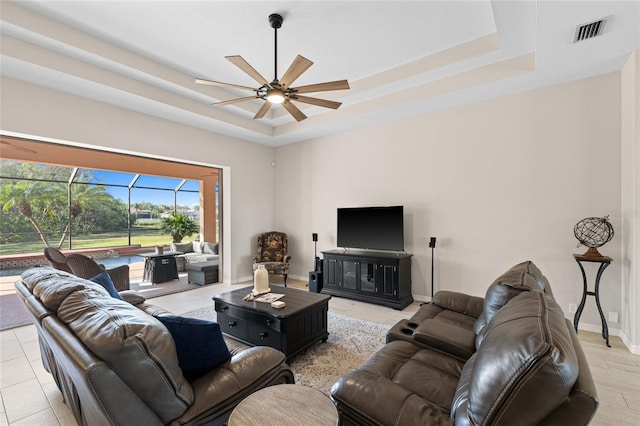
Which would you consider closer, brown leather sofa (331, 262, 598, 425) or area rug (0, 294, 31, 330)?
brown leather sofa (331, 262, 598, 425)

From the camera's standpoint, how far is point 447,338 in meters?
1.88

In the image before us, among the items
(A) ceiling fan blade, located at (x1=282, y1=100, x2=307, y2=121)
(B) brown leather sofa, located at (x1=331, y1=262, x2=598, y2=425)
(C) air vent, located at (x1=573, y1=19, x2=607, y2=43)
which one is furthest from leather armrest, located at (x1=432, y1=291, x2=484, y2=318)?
(C) air vent, located at (x1=573, y1=19, x2=607, y2=43)

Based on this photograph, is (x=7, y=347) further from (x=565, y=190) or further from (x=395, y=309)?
(x=565, y=190)

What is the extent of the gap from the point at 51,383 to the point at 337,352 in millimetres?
2528

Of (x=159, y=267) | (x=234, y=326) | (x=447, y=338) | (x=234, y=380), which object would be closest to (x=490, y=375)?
(x=447, y=338)

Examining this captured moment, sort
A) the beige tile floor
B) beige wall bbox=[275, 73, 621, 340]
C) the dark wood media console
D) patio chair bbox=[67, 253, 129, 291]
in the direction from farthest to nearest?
the dark wood media console < patio chair bbox=[67, 253, 129, 291] < beige wall bbox=[275, 73, 621, 340] < the beige tile floor

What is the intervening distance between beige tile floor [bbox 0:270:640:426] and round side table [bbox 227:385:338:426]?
1.78 m

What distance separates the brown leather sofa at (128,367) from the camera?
1042 mm

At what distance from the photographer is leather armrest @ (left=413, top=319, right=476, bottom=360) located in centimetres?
180

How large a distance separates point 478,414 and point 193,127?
5.41 meters

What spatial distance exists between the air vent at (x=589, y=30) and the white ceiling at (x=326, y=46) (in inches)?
2.1

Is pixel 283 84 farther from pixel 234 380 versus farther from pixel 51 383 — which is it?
pixel 51 383

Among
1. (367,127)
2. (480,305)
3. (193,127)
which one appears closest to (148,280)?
(193,127)

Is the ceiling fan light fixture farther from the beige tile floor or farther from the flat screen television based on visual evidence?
the beige tile floor
